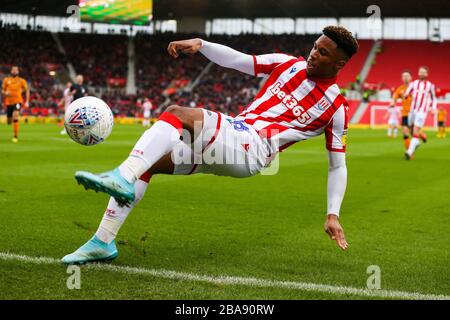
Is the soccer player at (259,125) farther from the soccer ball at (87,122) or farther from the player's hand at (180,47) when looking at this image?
the soccer ball at (87,122)

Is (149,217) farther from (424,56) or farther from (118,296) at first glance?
(424,56)

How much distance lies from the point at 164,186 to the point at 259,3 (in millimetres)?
45043

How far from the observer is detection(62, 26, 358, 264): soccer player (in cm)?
414

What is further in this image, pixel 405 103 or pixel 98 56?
pixel 98 56

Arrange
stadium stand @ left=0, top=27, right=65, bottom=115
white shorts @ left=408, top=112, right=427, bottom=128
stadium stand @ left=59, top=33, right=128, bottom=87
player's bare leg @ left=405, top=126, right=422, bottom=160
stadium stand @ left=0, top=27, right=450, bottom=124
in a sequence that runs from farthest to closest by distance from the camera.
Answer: stadium stand @ left=59, top=33, right=128, bottom=87 → stadium stand @ left=0, top=27, right=450, bottom=124 → stadium stand @ left=0, top=27, right=65, bottom=115 → white shorts @ left=408, top=112, right=427, bottom=128 → player's bare leg @ left=405, top=126, right=422, bottom=160

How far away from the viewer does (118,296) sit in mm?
3713

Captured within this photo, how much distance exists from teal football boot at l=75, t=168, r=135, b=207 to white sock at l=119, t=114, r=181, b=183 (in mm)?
103

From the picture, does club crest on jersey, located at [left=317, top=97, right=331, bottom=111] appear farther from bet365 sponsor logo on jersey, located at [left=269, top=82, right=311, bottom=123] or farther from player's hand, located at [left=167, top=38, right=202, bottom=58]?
player's hand, located at [left=167, top=38, right=202, bottom=58]

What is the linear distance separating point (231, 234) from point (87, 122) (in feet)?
7.34

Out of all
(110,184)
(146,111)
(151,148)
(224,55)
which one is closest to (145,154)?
(151,148)

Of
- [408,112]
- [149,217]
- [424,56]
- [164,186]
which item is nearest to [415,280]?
[149,217]

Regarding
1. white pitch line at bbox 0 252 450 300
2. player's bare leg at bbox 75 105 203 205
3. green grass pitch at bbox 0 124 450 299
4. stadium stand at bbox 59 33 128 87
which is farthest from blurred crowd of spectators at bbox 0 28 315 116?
player's bare leg at bbox 75 105 203 205

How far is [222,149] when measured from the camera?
13.9 feet

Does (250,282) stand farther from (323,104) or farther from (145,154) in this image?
(323,104)
